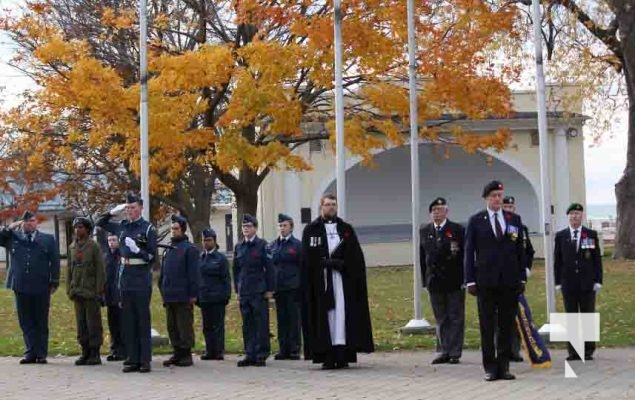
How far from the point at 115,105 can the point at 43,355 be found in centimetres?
549

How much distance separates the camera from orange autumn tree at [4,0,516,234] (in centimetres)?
1843

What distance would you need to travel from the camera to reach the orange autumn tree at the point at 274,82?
1843cm

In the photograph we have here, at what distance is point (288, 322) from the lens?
1380 centimetres

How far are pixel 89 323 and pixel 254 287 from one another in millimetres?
2118

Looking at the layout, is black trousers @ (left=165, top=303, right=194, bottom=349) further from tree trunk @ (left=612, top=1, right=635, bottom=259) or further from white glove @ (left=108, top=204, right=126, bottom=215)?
tree trunk @ (left=612, top=1, right=635, bottom=259)

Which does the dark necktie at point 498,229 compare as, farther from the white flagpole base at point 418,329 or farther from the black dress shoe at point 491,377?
the white flagpole base at point 418,329

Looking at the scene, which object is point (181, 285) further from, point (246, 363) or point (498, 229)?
point (498, 229)

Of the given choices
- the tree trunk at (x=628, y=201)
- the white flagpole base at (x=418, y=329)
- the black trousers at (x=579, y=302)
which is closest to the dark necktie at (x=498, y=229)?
the black trousers at (x=579, y=302)

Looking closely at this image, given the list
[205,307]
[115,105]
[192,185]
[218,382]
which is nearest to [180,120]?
[115,105]

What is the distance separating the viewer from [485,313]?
36.7 ft

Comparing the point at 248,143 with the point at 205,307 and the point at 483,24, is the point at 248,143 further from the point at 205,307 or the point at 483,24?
the point at 205,307

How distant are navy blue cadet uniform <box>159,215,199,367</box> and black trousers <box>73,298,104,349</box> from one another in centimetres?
92

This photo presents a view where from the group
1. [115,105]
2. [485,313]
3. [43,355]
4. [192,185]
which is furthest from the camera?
[192,185]

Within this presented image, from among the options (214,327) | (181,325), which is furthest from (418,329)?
(181,325)
